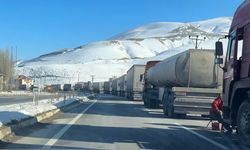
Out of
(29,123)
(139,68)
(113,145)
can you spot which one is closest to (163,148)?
(113,145)

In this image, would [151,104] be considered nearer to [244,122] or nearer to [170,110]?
[170,110]

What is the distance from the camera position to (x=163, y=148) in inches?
537

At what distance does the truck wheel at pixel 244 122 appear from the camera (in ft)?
41.0

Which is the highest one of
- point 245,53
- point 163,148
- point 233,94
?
point 245,53

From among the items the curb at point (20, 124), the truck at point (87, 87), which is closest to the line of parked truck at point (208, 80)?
the curb at point (20, 124)

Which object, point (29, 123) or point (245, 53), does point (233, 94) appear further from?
point (29, 123)

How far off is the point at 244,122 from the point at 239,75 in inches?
48.4

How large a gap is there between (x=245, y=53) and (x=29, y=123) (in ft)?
32.9

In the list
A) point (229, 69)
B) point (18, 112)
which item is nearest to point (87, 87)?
point (18, 112)

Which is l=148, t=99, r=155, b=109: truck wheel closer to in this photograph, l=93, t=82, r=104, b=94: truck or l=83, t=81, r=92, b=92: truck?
l=93, t=82, r=104, b=94: truck

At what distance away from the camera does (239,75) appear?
13.3m

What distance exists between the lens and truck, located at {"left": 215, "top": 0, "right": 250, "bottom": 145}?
12.7 metres

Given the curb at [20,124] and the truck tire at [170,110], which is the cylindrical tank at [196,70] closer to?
the truck tire at [170,110]

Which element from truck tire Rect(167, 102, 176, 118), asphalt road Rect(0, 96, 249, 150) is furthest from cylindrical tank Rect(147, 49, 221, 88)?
asphalt road Rect(0, 96, 249, 150)
